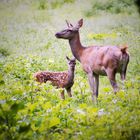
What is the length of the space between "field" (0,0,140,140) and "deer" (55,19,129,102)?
0.25m

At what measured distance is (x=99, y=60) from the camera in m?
9.02

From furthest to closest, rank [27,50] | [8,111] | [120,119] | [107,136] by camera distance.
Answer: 1. [27,50]
2. [120,119]
3. [107,136]
4. [8,111]

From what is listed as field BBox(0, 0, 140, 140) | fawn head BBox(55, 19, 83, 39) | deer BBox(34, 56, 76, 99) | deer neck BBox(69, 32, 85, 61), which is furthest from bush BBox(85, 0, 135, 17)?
deer BBox(34, 56, 76, 99)

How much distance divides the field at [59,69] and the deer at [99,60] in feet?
0.81

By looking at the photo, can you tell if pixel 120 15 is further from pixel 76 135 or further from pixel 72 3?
pixel 76 135

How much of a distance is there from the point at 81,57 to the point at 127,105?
14.2ft

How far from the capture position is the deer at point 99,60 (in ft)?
28.4

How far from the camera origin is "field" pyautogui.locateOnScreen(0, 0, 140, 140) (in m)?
4.64

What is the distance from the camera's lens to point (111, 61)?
8.68 meters

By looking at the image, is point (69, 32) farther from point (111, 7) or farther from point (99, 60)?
point (111, 7)

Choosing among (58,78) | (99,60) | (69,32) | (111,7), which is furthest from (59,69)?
(111,7)

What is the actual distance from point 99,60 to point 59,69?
12.1 feet

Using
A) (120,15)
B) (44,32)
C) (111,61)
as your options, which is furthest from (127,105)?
(120,15)

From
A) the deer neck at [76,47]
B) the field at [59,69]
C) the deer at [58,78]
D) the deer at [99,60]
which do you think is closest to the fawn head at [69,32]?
the deer at [99,60]
